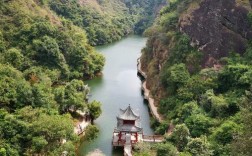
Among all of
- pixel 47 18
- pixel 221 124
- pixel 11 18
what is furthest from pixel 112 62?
pixel 221 124

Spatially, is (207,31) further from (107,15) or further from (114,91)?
(107,15)

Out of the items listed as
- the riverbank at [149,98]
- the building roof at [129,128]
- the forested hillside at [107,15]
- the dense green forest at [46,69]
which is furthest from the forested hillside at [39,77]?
the forested hillside at [107,15]

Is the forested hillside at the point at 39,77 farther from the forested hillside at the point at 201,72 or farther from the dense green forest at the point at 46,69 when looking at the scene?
the forested hillside at the point at 201,72

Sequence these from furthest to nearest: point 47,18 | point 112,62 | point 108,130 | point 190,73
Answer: point 112,62 → point 47,18 → point 190,73 → point 108,130

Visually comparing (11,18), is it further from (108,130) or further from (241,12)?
(241,12)

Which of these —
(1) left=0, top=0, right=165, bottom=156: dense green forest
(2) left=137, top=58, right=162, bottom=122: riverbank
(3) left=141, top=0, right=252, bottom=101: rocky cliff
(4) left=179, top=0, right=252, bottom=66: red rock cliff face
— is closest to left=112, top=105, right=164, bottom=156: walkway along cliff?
(1) left=0, top=0, right=165, bottom=156: dense green forest

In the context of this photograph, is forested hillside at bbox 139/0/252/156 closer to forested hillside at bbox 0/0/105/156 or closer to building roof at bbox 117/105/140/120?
building roof at bbox 117/105/140/120

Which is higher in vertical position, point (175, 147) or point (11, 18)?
point (11, 18)
